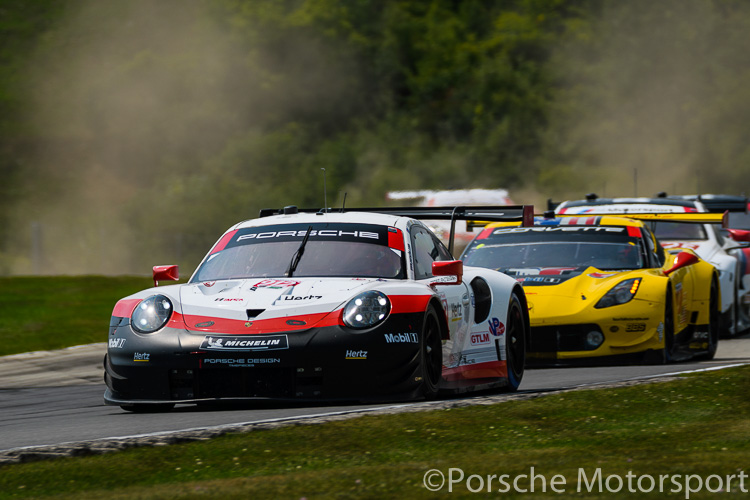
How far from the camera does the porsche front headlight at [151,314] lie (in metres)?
7.04

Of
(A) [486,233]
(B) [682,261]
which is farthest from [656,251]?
(A) [486,233]

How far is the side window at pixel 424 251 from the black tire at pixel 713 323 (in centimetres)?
376

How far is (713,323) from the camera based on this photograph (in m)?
12.0

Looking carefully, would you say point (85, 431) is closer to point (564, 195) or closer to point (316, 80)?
point (564, 195)

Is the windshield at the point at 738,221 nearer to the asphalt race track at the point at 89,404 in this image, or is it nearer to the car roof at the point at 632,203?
the car roof at the point at 632,203

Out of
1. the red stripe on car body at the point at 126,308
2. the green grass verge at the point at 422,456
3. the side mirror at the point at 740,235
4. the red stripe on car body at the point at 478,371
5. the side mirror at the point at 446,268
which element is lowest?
the green grass verge at the point at 422,456

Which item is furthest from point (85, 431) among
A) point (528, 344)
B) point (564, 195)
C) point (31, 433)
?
point (564, 195)

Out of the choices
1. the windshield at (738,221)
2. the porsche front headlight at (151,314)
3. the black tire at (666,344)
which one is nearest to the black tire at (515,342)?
the black tire at (666,344)

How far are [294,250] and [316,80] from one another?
45.4 m

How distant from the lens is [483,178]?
4709 centimetres

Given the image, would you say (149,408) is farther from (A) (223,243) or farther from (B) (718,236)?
(B) (718,236)

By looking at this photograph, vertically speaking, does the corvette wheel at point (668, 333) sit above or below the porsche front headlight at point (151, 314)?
below

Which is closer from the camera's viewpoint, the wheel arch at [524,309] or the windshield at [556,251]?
the wheel arch at [524,309]

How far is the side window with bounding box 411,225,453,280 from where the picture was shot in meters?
7.98
